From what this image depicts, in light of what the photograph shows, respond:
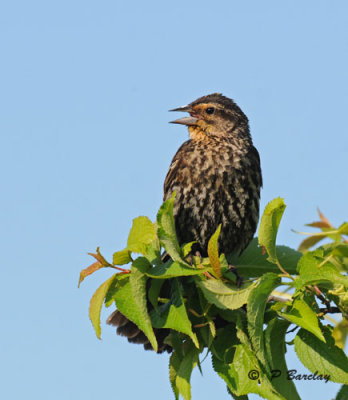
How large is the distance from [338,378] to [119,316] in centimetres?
156

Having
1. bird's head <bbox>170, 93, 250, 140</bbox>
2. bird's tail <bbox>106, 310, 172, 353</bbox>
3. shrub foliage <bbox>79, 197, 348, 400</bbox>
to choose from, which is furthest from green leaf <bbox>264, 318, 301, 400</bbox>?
bird's head <bbox>170, 93, 250, 140</bbox>

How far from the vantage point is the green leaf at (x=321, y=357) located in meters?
2.74

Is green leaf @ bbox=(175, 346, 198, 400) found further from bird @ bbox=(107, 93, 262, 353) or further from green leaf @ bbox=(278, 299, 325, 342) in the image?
bird @ bbox=(107, 93, 262, 353)

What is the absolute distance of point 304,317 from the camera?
2619mm

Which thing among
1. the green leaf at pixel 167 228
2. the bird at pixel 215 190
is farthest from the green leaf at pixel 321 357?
the bird at pixel 215 190

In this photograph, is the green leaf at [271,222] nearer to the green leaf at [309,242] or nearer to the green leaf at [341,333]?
the green leaf at [309,242]

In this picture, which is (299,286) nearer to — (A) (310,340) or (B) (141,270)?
(A) (310,340)

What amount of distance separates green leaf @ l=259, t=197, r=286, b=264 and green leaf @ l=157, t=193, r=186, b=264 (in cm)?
36

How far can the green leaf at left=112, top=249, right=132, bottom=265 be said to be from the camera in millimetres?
2818

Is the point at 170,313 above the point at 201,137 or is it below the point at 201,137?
below

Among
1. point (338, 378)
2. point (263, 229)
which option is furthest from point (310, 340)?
point (263, 229)

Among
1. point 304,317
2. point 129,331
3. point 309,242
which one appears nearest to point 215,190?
point 129,331

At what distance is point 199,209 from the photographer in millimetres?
4629

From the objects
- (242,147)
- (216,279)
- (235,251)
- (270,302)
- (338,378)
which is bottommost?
(338,378)
